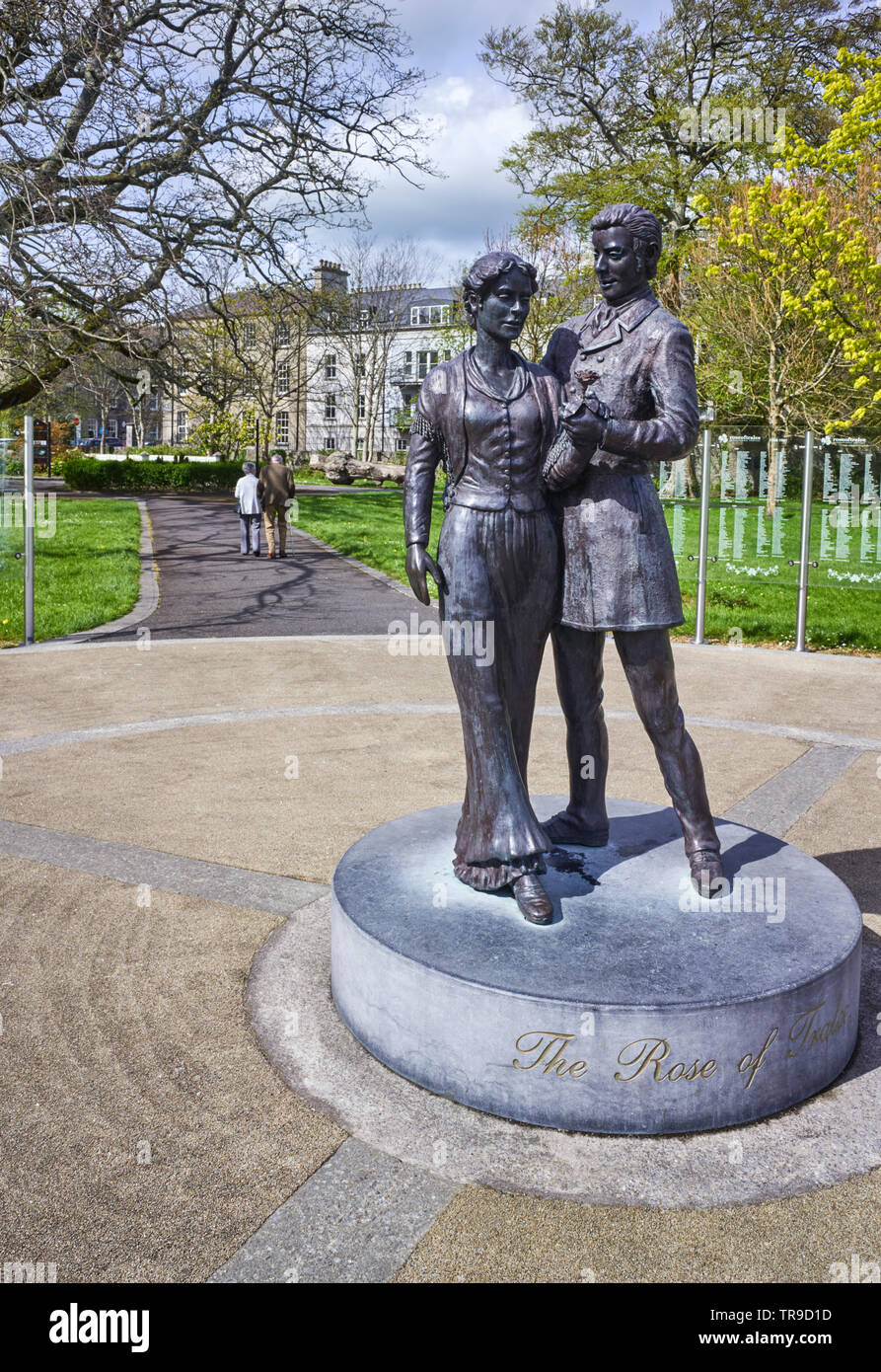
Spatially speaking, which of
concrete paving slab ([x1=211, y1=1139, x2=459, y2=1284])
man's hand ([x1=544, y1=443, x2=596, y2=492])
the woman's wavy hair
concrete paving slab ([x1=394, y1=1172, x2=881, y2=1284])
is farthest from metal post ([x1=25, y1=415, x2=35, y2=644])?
concrete paving slab ([x1=394, y1=1172, x2=881, y2=1284])

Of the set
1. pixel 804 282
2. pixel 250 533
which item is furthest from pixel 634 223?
pixel 804 282

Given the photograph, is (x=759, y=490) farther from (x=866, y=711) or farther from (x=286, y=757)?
(x=286, y=757)

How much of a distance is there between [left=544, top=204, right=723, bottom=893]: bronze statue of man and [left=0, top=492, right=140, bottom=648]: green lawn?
29.0 feet

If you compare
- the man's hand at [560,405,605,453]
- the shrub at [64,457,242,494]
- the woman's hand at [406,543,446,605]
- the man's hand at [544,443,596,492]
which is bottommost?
the woman's hand at [406,543,446,605]

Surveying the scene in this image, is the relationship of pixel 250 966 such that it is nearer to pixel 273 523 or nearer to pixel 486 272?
pixel 486 272

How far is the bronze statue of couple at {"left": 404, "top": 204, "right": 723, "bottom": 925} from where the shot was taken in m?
3.48

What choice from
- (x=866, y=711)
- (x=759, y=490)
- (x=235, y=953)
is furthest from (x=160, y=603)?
(x=235, y=953)

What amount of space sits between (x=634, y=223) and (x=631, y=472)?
2.58 ft

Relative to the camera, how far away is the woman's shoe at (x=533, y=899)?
3.55 m

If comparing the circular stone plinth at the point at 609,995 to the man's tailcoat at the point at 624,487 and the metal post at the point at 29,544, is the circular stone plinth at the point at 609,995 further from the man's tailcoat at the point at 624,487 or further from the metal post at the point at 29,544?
the metal post at the point at 29,544

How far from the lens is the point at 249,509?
→ 19656 millimetres

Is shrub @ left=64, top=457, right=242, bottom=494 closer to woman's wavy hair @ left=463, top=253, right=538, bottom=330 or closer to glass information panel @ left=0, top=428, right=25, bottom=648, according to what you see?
glass information panel @ left=0, top=428, right=25, bottom=648
